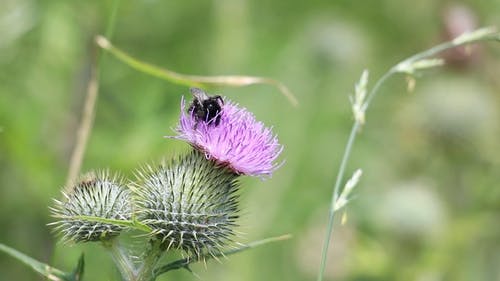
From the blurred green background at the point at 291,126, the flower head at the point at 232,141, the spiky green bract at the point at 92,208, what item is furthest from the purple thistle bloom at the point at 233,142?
the blurred green background at the point at 291,126

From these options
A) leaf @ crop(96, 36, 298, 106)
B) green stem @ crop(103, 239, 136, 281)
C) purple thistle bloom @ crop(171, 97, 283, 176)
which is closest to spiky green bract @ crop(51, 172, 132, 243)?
green stem @ crop(103, 239, 136, 281)

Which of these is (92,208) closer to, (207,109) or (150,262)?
(150,262)

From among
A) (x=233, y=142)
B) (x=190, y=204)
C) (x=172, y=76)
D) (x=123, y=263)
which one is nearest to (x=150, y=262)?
(x=123, y=263)

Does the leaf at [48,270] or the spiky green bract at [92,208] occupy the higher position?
the spiky green bract at [92,208]

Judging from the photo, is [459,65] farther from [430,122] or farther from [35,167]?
[35,167]

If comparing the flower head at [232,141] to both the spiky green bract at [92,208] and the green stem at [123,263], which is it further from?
the green stem at [123,263]

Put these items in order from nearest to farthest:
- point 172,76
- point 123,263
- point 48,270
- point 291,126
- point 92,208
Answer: point 48,270 → point 123,263 → point 92,208 → point 172,76 → point 291,126

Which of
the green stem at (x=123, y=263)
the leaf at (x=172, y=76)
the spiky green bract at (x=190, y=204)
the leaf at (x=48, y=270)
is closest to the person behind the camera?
the leaf at (x=48, y=270)
